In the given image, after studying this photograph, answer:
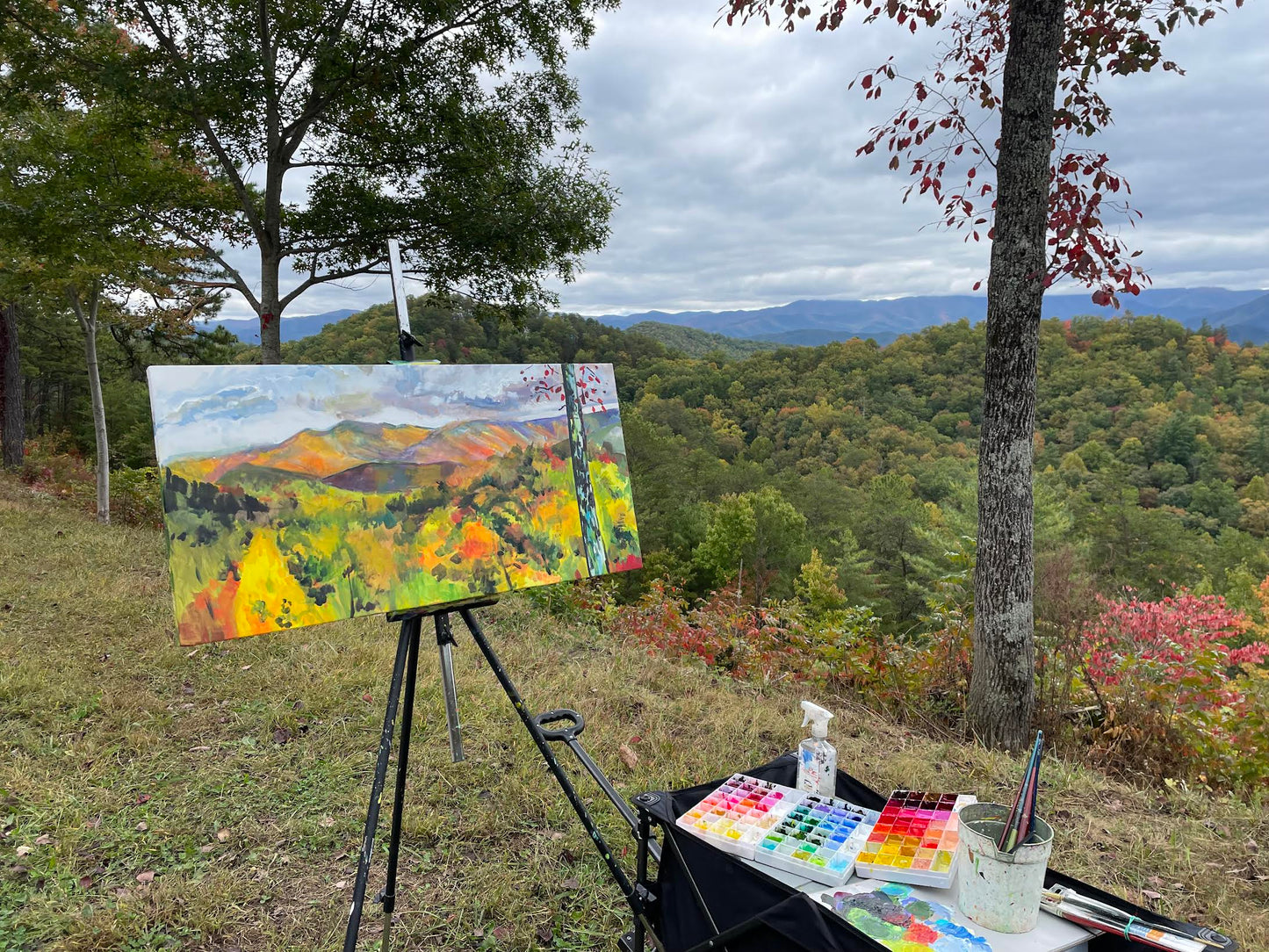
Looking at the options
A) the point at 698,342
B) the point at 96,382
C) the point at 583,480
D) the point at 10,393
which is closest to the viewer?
the point at 583,480

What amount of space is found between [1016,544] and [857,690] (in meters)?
1.42

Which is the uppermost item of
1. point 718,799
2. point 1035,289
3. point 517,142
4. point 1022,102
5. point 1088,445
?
point 517,142

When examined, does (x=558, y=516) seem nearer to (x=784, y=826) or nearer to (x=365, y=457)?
(x=365, y=457)

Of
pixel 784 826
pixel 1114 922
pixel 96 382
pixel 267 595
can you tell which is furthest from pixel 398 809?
pixel 96 382

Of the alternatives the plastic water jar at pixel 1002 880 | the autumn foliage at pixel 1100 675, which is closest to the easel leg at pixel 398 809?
the plastic water jar at pixel 1002 880

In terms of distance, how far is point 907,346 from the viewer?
45.9 m

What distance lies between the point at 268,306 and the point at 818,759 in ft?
18.6

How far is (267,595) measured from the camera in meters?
1.64

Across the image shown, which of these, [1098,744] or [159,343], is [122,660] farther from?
[159,343]

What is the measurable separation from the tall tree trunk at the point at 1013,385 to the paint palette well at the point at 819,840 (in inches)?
73.6

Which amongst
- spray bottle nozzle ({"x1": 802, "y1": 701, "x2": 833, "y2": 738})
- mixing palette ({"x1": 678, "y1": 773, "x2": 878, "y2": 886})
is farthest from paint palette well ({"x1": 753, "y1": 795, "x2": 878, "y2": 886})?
spray bottle nozzle ({"x1": 802, "y1": 701, "x2": 833, "y2": 738})

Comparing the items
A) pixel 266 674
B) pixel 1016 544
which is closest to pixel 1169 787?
pixel 1016 544

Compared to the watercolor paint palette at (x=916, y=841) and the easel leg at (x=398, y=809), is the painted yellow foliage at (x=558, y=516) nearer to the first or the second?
the easel leg at (x=398, y=809)

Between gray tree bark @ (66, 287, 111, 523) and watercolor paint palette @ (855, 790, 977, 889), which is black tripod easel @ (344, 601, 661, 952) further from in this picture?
gray tree bark @ (66, 287, 111, 523)
